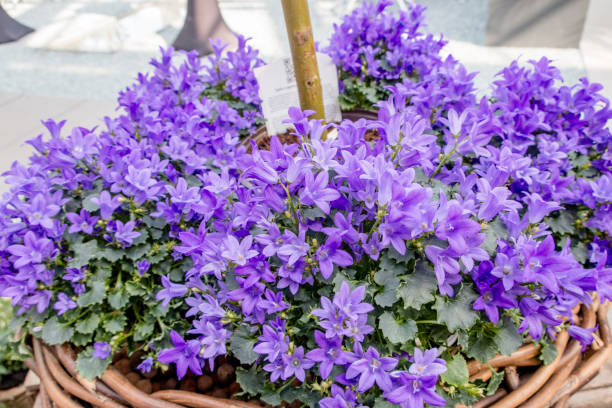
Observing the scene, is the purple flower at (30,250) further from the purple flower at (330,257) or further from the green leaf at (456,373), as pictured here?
the green leaf at (456,373)

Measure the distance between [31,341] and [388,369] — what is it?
3.16ft

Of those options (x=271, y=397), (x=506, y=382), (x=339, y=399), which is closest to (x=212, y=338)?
(x=271, y=397)

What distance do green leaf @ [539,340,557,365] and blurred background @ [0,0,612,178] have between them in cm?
238

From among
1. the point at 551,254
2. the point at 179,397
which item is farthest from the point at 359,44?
the point at 179,397

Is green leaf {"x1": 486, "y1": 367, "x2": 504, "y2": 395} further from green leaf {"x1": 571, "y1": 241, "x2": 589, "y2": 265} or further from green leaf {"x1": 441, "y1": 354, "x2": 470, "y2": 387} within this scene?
green leaf {"x1": 571, "y1": 241, "x2": 589, "y2": 265}

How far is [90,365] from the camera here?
108 centimetres

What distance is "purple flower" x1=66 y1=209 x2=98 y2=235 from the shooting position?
43.2 inches

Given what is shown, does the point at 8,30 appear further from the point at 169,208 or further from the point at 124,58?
the point at 169,208

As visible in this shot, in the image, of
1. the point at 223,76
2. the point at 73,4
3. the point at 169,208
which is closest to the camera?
the point at 169,208

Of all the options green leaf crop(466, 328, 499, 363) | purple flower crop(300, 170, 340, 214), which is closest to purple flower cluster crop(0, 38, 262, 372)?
purple flower crop(300, 170, 340, 214)

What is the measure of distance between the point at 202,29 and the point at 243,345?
4029mm

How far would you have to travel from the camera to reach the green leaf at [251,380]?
0.97m

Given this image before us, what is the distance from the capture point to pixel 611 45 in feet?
12.8

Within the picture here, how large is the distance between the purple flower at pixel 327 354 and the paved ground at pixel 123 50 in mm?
2838
